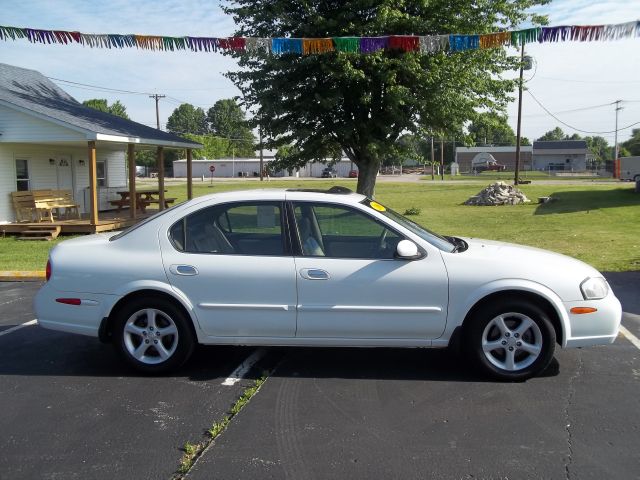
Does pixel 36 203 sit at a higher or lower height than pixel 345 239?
lower

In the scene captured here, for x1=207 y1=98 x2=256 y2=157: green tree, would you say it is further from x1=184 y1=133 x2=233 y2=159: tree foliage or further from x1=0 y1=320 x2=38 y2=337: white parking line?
x1=0 y1=320 x2=38 y2=337: white parking line

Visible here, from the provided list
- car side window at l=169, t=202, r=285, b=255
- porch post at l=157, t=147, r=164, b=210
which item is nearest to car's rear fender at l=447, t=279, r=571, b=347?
car side window at l=169, t=202, r=285, b=255

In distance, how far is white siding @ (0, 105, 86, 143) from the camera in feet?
50.9

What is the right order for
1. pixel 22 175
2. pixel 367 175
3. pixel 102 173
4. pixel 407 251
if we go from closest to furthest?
pixel 407 251
pixel 22 175
pixel 367 175
pixel 102 173

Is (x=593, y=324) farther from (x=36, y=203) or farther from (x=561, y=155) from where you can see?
(x=561, y=155)

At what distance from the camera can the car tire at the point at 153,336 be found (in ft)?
16.2

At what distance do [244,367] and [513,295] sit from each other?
2.34m

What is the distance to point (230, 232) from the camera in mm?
5352

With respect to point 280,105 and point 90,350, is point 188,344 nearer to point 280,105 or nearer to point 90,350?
point 90,350

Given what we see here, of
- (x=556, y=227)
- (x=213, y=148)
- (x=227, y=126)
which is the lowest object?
(x=556, y=227)

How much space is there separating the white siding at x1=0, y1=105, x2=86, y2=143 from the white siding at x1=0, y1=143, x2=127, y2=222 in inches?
34.4

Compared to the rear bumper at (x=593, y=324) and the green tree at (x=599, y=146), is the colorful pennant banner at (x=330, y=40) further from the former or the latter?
the green tree at (x=599, y=146)

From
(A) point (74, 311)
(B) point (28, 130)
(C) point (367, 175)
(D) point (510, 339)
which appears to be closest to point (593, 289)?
(D) point (510, 339)

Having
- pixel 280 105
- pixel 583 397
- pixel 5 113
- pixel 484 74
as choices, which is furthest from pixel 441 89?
pixel 583 397
